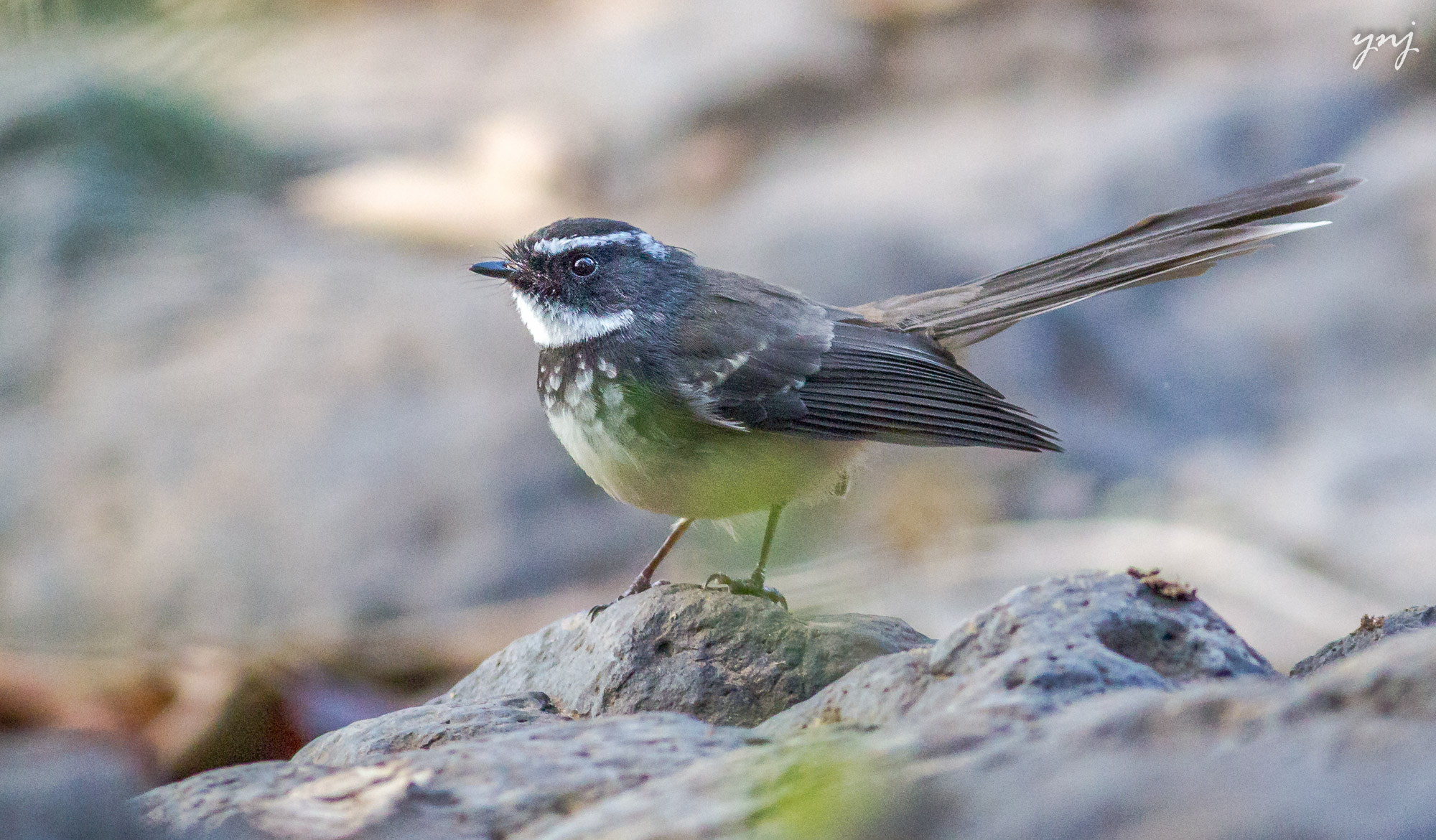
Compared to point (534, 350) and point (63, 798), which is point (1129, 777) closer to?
point (63, 798)

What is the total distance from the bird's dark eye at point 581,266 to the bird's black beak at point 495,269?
0.20 metres

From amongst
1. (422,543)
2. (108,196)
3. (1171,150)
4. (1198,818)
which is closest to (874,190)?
(1171,150)

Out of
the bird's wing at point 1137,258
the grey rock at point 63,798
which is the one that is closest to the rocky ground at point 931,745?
the grey rock at point 63,798

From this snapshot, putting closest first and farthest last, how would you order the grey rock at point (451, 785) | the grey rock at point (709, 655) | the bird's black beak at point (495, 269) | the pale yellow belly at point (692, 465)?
the grey rock at point (451, 785) → the grey rock at point (709, 655) → the pale yellow belly at point (692, 465) → the bird's black beak at point (495, 269)

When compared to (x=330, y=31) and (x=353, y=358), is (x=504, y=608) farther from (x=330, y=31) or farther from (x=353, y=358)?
(x=330, y=31)

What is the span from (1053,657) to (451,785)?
1.21 metres

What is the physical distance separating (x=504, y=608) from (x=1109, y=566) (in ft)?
11.1

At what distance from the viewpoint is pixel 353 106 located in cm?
1282

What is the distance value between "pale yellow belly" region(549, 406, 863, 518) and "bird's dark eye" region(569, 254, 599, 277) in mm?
515

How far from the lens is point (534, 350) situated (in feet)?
26.8

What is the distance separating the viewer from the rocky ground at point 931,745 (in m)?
1.76

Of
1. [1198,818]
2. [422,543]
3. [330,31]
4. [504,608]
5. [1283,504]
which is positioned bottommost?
[1198,818]

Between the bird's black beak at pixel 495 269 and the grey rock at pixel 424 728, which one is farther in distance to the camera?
the bird's black beak at pixel 495 269

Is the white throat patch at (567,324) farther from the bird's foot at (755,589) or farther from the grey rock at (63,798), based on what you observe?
the grey rock at (63,798)
